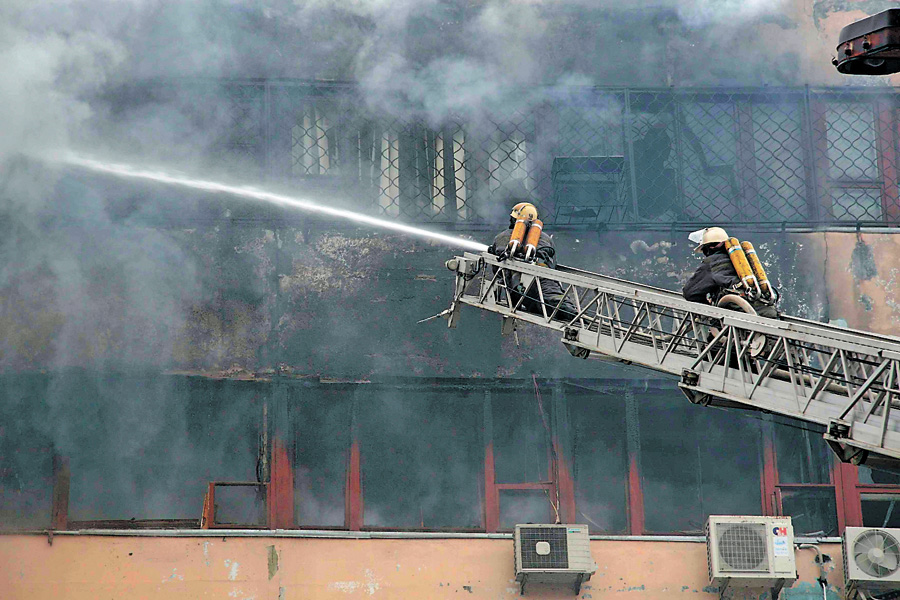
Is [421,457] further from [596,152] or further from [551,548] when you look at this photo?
[596,152]

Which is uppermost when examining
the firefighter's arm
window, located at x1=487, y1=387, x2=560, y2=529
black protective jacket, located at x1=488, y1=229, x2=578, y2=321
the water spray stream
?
the water spray stream

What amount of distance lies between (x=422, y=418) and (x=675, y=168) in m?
4.31

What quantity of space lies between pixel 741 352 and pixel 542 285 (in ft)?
7.96

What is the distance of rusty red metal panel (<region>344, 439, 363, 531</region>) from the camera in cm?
1390

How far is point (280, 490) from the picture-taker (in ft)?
→ 46.1

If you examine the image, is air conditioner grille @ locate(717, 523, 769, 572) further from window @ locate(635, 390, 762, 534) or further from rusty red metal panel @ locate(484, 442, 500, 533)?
rusty red metal panel @ locate(484, 442, 500, 533)

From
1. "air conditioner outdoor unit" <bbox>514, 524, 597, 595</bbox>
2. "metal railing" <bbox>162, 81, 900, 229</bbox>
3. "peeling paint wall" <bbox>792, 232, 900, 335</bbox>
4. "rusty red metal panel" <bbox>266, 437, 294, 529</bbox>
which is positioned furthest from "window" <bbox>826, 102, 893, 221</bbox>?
"rusty red metal panel" <bbox>266, 437, 294, 529</bbox>

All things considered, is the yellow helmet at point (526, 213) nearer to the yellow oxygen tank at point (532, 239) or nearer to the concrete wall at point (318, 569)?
the yellow oxygen tank at point (532, 239)

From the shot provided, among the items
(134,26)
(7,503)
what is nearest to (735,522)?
(7,503)

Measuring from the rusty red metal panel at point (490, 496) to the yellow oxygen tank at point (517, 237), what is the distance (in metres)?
3.47

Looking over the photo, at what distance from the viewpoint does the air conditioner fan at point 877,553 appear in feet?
42.7

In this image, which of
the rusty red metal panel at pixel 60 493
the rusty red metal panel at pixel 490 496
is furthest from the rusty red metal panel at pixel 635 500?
the rusty red metal panel at pixel 60 493

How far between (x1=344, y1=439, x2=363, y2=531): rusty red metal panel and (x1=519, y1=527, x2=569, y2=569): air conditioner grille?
189 centimetres

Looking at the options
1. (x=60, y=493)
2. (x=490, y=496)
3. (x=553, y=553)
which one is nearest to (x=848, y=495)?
(x=553, y=553)
